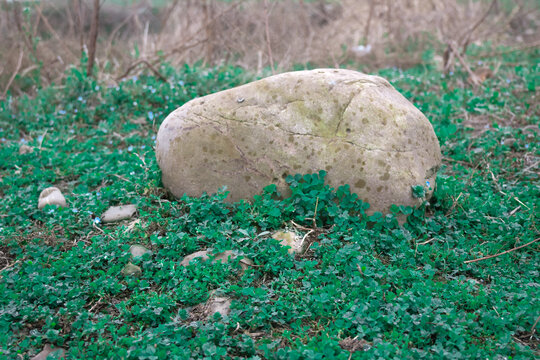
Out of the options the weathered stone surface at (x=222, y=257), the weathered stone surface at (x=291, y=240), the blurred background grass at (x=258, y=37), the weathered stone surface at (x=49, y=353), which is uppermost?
the blurred background grass at (x=258, y=37)

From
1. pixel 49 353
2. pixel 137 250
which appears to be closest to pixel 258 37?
pixel 137 250

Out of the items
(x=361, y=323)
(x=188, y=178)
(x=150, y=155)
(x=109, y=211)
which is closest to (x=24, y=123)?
(x=150, y=155)

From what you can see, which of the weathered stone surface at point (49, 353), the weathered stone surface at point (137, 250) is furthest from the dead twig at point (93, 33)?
the weathered stone surface at point (49, 353)

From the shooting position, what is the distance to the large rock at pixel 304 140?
346 centimetres

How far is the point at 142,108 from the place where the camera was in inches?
229

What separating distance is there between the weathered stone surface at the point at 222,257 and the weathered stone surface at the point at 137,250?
0.82 ft

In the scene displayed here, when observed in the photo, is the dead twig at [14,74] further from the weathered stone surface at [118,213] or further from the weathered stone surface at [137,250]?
the weathered stone surface at [137,250]

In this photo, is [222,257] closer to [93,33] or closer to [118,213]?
[118,213]

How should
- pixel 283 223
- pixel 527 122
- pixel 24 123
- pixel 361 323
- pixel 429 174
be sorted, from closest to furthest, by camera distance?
1. pixel 361 323
2. pixel 283 223
3. pixel 429 174
4. pixel 527 122
5. pixel 24 123

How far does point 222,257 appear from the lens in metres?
3.14

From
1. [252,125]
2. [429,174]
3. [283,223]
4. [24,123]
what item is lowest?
[24,123]

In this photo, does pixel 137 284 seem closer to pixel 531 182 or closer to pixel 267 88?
pixel 267 88

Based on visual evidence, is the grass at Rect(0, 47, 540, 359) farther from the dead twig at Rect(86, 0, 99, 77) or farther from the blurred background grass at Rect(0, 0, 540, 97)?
the blurred background grass at Rect(0, 0, 540, 97)

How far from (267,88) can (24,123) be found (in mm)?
3369
